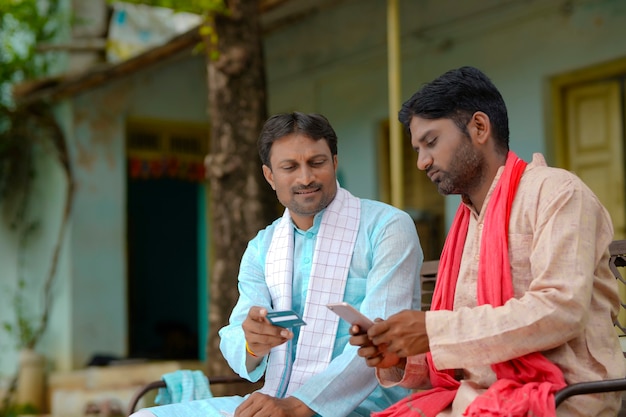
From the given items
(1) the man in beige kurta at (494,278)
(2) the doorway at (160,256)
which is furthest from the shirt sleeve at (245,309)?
(2) the doorway at (160,256)

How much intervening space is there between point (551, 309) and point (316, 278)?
989mm

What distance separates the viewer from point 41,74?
984cm

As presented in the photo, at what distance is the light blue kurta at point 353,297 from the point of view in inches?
119

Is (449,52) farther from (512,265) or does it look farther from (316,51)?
(512,265)

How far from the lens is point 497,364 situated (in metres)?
2.53

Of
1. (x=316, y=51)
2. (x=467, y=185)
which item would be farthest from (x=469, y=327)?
(x=316, y=51)

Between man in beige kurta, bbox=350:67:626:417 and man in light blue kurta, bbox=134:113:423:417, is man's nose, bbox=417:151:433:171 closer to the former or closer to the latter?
man in beige kurta, bbox=350:67:626:417

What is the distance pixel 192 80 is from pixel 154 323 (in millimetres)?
4081

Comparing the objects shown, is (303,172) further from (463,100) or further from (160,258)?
(160,258)

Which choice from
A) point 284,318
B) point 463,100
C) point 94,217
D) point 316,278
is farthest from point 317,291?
point 94,217

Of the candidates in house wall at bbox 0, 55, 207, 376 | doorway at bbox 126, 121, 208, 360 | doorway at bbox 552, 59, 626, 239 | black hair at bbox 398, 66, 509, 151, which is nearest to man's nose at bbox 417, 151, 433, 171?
black hair at bbox 398, 66, 509, 151

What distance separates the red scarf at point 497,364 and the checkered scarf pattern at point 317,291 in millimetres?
428

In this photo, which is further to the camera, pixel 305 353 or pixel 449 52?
pixel 449 52

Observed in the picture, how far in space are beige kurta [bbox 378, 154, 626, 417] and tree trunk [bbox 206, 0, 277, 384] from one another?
305cm
